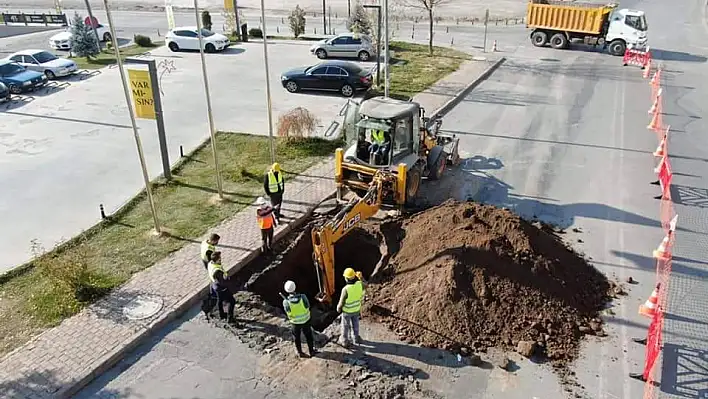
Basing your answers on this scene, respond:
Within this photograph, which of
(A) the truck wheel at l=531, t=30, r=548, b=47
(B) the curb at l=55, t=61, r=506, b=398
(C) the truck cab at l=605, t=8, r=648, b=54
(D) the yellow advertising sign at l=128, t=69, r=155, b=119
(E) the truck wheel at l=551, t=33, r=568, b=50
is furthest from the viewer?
(A) the truck wheel at l=531, t=30, r=548, b=47

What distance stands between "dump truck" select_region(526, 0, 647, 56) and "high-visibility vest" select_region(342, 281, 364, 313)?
2569 cm

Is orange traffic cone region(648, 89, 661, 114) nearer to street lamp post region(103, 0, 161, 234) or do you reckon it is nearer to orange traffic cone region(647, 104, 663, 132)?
orange traffic cone region(647, 104, 663, 132)

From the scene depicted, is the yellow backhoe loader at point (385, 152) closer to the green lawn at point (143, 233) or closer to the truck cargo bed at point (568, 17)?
the green lawn at point (143, 233)

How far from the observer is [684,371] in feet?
29.2

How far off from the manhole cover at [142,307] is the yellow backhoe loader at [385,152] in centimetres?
503

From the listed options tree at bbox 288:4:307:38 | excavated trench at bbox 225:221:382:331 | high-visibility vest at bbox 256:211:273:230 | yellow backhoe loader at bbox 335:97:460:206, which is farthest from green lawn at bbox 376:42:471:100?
high-visibility vest at bbox 256:211:273:230

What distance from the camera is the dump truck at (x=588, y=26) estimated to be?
2861 cm

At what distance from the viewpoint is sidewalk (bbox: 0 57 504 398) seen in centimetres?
876

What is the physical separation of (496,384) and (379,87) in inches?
687

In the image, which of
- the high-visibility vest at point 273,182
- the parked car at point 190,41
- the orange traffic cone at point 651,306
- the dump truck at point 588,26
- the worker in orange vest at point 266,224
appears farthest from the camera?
the parked car at point 190,41

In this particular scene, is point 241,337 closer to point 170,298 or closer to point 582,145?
point 170,298

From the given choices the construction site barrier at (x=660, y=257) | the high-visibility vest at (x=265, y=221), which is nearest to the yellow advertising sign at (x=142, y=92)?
the high-visibility vest at (x=265, y=221)

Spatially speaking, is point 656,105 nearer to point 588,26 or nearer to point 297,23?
point 588,26

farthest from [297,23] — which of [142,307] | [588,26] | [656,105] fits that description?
[142,307]
